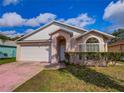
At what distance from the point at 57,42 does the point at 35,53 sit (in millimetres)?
4165

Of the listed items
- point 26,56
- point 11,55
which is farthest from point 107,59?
point 11,55

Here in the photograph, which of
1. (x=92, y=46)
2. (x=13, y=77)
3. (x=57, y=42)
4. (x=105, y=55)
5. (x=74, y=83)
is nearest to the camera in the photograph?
(x=74, y=83)

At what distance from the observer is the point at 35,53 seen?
22.5 meters

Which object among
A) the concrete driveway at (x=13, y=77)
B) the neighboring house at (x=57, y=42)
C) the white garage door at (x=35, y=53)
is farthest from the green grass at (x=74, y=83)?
the white garage door at (x=35, y=53)

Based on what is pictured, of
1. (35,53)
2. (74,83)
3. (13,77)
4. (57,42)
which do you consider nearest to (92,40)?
(57,42)

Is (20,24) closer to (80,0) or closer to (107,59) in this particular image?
(80,0)

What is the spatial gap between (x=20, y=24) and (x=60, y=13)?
3293cm

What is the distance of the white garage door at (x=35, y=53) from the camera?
21.9m

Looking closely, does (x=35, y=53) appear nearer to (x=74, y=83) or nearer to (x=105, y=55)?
(x=105, y=55)

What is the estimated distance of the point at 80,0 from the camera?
2077 cm

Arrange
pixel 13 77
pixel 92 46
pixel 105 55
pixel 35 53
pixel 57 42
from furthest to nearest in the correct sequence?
pixel 35 53 < pixel 57 42 < pixel 92 46 < pixel 105 55 < pixel 13 77

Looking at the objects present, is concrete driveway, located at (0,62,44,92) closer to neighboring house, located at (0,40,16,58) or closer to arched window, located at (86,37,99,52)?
arched window, located at (86,37,99,52)

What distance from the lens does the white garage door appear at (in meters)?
21.9

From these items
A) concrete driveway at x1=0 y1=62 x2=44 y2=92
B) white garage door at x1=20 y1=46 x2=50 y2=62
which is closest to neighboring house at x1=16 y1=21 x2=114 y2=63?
white garage door at x1=20 y1=46 x2=50 y2=62
